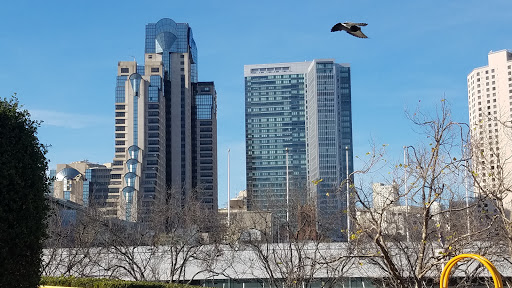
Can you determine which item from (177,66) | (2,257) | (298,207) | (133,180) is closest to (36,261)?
(2,257)

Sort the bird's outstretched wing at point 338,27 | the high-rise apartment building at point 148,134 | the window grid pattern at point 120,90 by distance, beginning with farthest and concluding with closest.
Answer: the window grid pattern at point 120,90 < the high-rise apartment building at point 148,134 < the bird's outstretched wing at point 338,27

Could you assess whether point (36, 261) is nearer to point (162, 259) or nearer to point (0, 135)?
point (0, 135)

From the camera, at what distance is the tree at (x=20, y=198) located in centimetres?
1433

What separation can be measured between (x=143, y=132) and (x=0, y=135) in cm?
15622

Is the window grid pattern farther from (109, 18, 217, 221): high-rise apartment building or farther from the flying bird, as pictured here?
the flying bird

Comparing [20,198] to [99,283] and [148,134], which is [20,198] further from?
[148,134]

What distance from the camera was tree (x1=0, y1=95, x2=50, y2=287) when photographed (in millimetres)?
14328

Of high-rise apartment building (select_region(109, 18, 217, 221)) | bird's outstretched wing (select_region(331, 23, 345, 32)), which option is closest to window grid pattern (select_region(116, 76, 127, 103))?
high-rise apartment building (select_region(109, 18, 217, 221))

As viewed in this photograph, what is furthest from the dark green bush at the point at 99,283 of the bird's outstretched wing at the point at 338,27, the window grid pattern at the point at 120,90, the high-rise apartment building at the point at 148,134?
the window grid pattern at the point at 120,90

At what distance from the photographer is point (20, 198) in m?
14.6

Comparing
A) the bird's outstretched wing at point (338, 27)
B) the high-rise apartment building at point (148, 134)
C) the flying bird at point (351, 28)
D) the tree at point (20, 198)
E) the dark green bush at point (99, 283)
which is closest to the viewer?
the flying bird at point (351, 28)

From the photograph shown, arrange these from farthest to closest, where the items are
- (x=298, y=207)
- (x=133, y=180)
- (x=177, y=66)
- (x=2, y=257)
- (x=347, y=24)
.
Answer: (x=177, y=66)
(x=133, y=180)
(x=298, y=207)
(x=2, y=257)
(x=347, y=24)

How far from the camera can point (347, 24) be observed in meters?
12.1

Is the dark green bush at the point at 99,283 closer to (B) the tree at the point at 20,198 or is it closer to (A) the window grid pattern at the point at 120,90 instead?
(B) the tree at the point at 20,198
